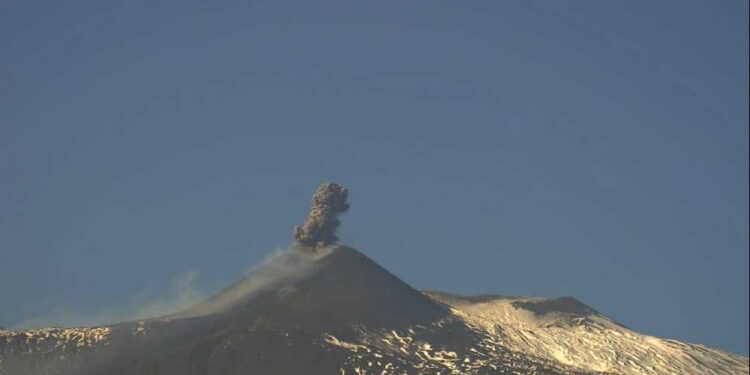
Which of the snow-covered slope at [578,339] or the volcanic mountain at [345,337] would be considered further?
the snow-covered slope at [578,339]

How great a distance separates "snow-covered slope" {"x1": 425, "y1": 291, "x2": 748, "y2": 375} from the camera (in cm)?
16475

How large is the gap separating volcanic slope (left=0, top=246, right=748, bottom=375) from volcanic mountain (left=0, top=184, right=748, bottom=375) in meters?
0.19

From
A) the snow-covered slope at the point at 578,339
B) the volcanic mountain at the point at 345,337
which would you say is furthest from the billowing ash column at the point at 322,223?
the snow-covered slope at the point at 578,339

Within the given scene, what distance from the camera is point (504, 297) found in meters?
198

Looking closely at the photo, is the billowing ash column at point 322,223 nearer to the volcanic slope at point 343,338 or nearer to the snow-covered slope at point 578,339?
the volcanic slope at point 343,338

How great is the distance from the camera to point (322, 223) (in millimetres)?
197000

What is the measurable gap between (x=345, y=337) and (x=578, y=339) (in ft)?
135

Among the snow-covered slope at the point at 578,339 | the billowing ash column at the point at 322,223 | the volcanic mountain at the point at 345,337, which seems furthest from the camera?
the billowing ash column at the point at 322,223

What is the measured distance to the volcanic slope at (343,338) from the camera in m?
143

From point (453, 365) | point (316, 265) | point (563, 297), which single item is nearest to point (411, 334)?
point (453, 365)

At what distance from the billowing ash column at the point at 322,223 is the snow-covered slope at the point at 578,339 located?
2102cm

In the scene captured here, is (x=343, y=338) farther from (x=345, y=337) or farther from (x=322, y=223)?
(x=322, y=223)

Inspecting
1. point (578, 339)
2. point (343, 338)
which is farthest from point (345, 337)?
point (578, 339)

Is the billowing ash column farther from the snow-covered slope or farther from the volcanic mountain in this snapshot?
the snow-covered slope
